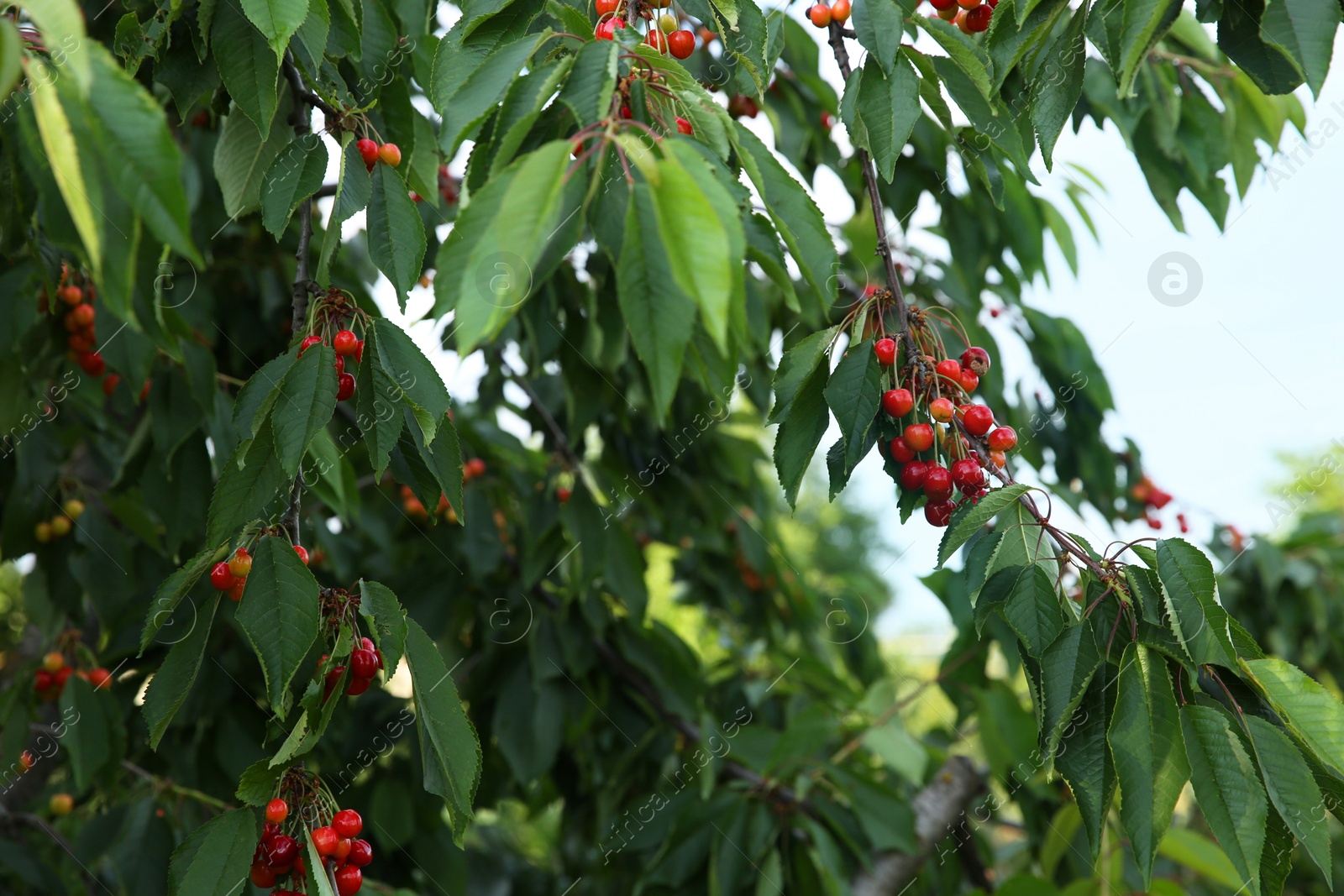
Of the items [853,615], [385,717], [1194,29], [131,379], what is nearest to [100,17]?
[131,379]

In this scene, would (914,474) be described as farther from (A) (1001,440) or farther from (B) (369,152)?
(B) (369,152)

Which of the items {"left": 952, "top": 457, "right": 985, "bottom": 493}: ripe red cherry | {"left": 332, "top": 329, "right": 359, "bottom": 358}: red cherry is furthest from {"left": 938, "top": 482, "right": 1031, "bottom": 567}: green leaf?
{"left": 332, "top": 329, "right": 359, "bottom": 358}: red cherry

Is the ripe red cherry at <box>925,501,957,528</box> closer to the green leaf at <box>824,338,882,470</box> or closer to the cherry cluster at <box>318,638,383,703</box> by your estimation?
the green leaf at <box>824,338,882,470</box>

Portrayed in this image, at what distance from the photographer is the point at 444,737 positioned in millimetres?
892

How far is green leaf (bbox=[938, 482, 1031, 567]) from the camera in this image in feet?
2.86

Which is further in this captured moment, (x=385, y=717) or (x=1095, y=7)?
(x=385, y=717)

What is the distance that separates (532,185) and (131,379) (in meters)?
1.14

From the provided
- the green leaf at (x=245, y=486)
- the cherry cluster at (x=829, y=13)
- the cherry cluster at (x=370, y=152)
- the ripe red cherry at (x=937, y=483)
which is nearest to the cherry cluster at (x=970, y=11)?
the cherry cluster at (x=829, y=13)

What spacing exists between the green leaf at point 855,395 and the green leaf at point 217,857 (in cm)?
61

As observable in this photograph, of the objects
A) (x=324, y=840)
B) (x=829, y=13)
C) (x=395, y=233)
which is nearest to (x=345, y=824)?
(x=324, y=840)

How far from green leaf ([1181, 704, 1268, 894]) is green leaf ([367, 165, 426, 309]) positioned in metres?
0.81

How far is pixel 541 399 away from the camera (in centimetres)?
245

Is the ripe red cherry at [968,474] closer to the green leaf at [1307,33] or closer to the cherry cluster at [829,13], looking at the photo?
the green leaf at [1307,33]

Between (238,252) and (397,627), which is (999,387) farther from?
(238,252)
